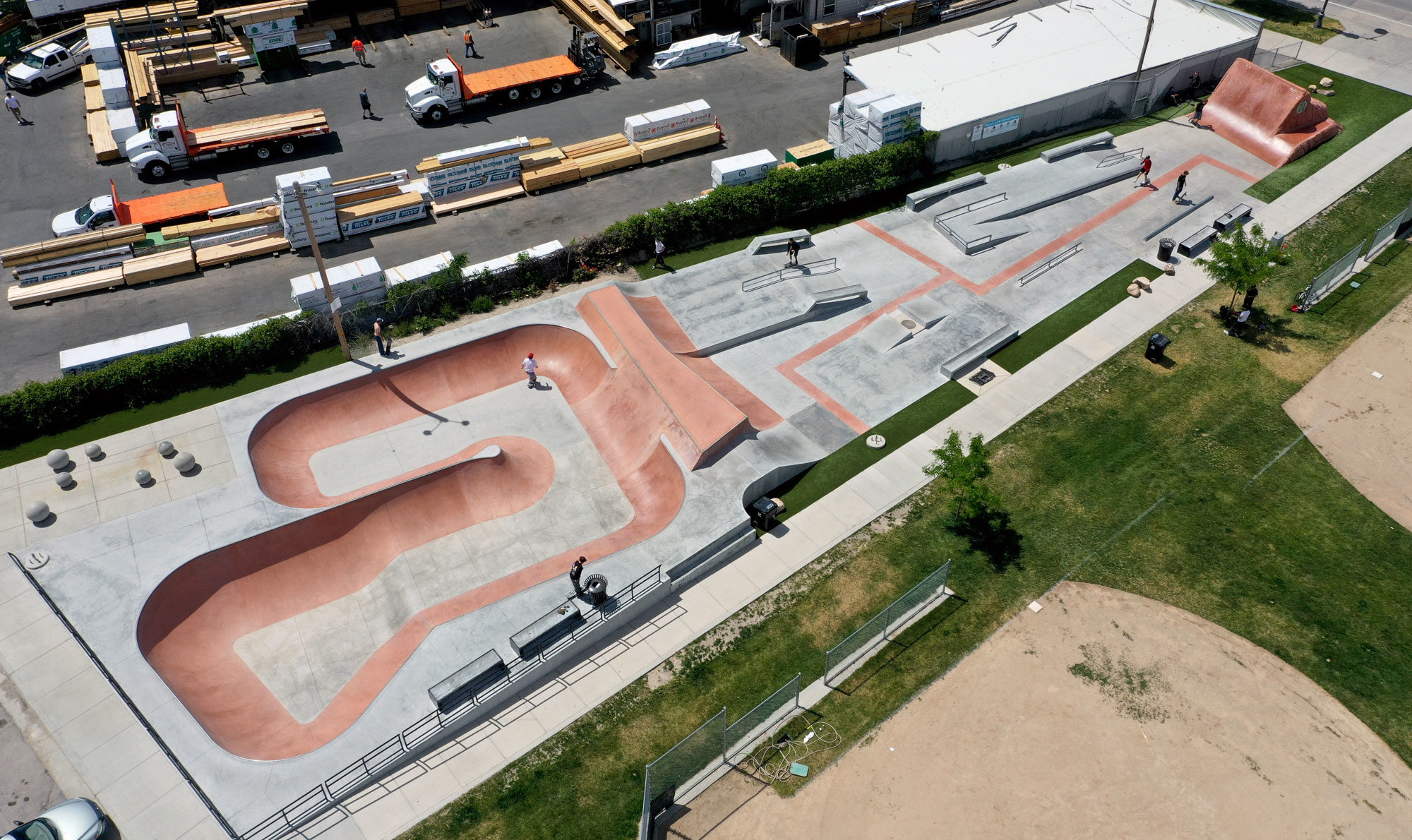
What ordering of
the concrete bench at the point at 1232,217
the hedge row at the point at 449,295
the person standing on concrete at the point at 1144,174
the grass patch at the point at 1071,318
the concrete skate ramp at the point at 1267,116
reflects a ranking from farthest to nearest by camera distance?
1. the concrete skate ramp at the point at 1267,116
2. the person standing on concrete at the point at 1144,174
3. the concrete bench at the point at 1232,217
4. the grass patch at the point at 1071,318
5. the hedge row at the point at 449,295

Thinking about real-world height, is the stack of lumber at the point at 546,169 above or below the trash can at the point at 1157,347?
above

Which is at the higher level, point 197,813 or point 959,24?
point 959,24

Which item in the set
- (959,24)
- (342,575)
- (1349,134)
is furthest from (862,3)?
(342,575)

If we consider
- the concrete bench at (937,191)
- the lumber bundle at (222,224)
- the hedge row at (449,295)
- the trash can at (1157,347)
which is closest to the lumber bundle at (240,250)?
the lumber bundle at (222,224)

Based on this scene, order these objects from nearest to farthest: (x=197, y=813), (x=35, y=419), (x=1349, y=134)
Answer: (x=197, y=813)
(x=35, y=419)
(x=1349, y=134)

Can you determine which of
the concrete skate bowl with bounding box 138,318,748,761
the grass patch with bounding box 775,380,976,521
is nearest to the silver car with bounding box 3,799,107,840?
the concrete skate bowl with bounding box 138,318,748,761

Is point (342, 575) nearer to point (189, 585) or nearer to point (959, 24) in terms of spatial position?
point (189, 585)

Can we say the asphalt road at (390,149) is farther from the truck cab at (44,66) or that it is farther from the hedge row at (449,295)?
the hedge row at (449,295)
